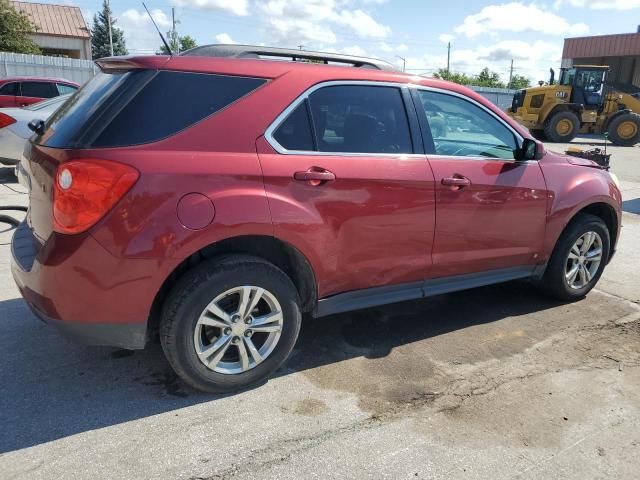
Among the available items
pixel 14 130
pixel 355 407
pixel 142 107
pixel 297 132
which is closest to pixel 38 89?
pixel 14 130

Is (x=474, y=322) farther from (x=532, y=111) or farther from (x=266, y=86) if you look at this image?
(x=532, y=111)

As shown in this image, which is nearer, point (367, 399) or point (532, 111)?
point (367, 399)

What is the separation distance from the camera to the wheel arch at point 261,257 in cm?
288

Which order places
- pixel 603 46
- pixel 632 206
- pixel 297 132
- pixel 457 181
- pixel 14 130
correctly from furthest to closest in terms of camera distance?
pixel 603 46 < pixel 632 206 < pixel 14 130 < pixel 457 181 < pixel 297 132

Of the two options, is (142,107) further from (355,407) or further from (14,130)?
(14,130)

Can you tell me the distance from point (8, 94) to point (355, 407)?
1231cm

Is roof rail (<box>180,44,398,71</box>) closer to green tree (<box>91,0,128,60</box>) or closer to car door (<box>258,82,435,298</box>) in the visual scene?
car door (<box>258,82,435,298</box>)

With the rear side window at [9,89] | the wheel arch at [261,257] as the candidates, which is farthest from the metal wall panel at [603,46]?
the wheel arch at [261,257]

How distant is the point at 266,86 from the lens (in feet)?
9.88

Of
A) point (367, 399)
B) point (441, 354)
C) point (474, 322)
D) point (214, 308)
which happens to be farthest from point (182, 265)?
point (474, 322)

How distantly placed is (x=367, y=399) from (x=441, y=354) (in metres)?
0.81

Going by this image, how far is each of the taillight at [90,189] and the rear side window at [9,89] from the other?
→ 11.5m

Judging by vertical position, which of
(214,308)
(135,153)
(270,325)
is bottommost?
(270,325)

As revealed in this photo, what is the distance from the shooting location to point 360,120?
3.36 m
